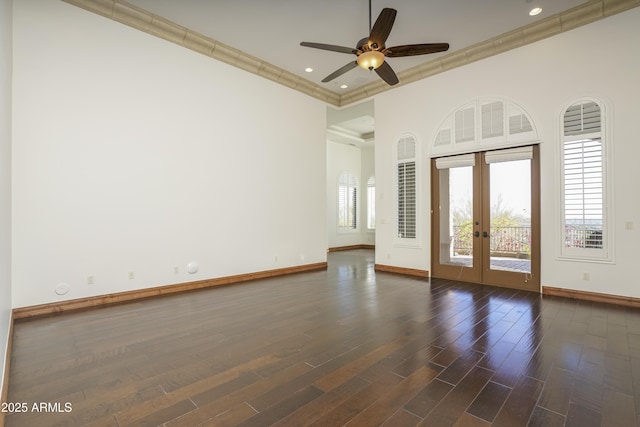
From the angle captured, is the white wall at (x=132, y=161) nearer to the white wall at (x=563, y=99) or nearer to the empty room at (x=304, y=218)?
the empty room at (x=304, y=218)

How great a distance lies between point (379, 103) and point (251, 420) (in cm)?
657

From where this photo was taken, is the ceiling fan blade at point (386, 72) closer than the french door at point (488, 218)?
Yes

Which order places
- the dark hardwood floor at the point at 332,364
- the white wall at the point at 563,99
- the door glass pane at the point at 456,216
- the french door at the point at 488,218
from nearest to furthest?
the dark hardwood floor at the point at 332,364
the white wall at the point at 563,99
the french door at the point at 488,218
the door glass pane at the point at 456,216

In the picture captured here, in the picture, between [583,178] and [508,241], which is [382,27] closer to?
[583,178]

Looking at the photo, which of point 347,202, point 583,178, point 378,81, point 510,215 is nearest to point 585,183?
point 583,178

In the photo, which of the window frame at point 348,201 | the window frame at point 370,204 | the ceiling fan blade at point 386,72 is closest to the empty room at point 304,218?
the ceiling fan blade at point 386,72

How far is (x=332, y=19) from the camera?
4605 millimetres

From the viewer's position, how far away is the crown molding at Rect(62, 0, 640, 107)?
165 inches

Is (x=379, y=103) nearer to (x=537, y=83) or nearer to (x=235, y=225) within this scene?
(x=537, y=83)

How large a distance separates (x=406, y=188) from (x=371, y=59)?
3.22 m

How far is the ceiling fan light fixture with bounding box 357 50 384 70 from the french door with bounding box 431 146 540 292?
2.76 m

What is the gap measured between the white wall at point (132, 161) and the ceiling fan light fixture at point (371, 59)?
2.81 meters

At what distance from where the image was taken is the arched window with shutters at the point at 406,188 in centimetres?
632

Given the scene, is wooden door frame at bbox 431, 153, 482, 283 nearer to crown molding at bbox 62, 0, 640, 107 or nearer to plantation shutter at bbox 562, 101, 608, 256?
plantation shutter at bbox 562, 101, 608, 256
